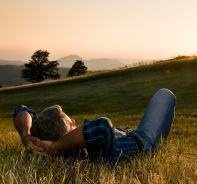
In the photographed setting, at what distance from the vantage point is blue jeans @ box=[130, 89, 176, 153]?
14.1 feet

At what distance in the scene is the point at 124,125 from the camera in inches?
440

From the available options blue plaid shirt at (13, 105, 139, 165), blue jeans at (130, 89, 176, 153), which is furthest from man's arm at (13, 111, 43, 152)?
blue jeans at (130, 89, 176, 153)

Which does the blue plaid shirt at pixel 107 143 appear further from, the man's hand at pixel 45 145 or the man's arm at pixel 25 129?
the man's arm at pixel 25 129

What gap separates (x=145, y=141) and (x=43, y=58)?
7512 centimetres

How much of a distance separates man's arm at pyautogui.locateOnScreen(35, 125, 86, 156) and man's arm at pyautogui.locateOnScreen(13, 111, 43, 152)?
12cm

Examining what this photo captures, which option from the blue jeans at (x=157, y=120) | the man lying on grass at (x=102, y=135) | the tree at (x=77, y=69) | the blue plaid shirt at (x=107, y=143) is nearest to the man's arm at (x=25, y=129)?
the man lying on grass at (x=102, y=135)

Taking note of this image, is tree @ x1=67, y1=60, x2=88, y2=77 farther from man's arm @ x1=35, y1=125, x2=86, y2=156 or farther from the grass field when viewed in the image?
man's arm @ x1=35, y1=125, x2=86, y2=156

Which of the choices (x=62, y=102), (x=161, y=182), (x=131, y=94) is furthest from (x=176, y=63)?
(x=161, y=182)

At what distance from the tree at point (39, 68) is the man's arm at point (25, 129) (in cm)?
7095

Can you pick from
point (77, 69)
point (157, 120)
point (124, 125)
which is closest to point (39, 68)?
point (77, 69)

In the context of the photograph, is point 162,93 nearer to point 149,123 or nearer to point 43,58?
point 149,123

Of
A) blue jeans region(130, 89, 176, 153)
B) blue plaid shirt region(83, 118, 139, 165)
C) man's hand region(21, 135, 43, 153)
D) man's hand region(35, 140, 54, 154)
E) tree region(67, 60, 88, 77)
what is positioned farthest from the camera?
tree region(67, 60, 88, 77)

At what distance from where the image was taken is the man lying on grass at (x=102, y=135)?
10.9 ft

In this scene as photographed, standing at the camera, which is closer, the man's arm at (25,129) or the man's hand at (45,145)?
the man's hand at (45,145)
